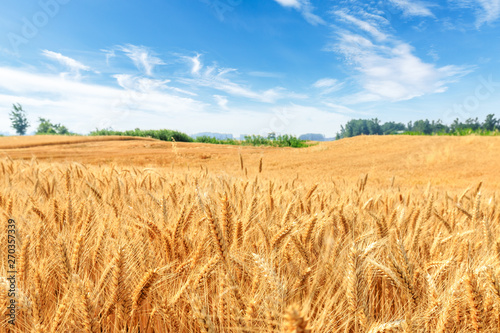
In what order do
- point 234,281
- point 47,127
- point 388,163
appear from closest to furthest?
point 234,281, point 388,163, point 47,127

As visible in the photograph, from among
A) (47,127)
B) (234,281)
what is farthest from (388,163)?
(47,127)

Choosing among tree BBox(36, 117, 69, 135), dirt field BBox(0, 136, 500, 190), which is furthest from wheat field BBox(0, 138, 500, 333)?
tree BBox(36, 117, 69, 135)

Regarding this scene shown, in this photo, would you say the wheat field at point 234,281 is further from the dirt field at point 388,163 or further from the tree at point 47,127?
the tree at point 47,127

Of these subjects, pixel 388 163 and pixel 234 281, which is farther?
pixel 388 163

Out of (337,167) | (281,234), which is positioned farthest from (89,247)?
(337,167)

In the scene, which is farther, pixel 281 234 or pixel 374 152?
pixel 374 152

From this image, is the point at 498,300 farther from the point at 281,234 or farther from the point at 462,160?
the point at 462,160

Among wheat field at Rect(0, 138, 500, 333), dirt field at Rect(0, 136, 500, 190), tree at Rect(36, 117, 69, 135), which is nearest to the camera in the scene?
wheat field at Rect(0, 138, 500, 333)

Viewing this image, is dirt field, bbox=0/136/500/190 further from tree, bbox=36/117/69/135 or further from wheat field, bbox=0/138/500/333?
tree, bbox=36/117/69/135

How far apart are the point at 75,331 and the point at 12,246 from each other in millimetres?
567

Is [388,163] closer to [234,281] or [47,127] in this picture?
[234,281]

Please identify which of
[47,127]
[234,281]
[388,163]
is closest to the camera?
[234,281]

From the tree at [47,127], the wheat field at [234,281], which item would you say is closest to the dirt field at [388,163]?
the wheat field at [234,281]

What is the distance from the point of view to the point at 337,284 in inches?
40.8
